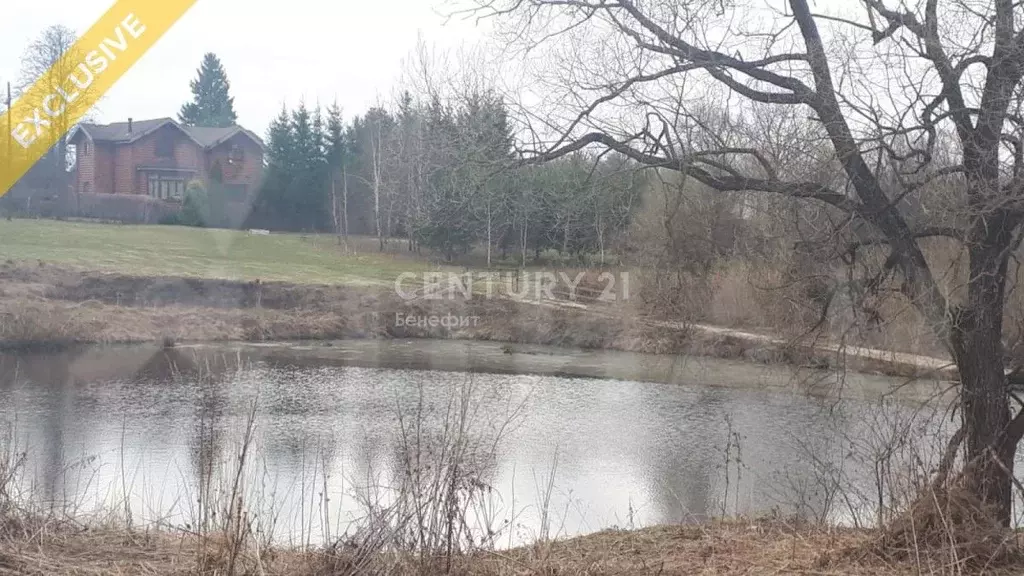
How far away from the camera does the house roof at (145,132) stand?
113ft

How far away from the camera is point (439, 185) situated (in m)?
8.47

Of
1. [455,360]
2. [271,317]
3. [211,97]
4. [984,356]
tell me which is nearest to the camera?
[984,356]

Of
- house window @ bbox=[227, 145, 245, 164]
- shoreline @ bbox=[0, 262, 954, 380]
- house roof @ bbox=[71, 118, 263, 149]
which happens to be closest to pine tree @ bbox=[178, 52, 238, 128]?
house roof @ bbox=[71, 118, 263, 149]

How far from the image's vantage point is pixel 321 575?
3.60 m

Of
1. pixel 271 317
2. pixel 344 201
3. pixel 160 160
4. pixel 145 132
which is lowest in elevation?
pixel 271 317

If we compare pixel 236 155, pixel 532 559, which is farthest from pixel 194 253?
pixel 532 559

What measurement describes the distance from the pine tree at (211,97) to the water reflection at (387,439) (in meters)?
34.9

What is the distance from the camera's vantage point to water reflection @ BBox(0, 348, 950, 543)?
7.50 meters

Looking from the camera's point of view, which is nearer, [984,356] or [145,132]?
[984,356]

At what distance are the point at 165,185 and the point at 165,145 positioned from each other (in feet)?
5.42

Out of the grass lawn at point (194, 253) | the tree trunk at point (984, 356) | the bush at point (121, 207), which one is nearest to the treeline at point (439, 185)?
the grass lawn at point (194, 253)

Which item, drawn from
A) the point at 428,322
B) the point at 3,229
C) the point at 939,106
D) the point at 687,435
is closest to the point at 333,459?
the point at 687,435

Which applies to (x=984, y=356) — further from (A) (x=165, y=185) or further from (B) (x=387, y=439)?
(A) (x=165, y=185)

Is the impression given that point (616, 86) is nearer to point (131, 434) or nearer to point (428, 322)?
point (131, 434)
